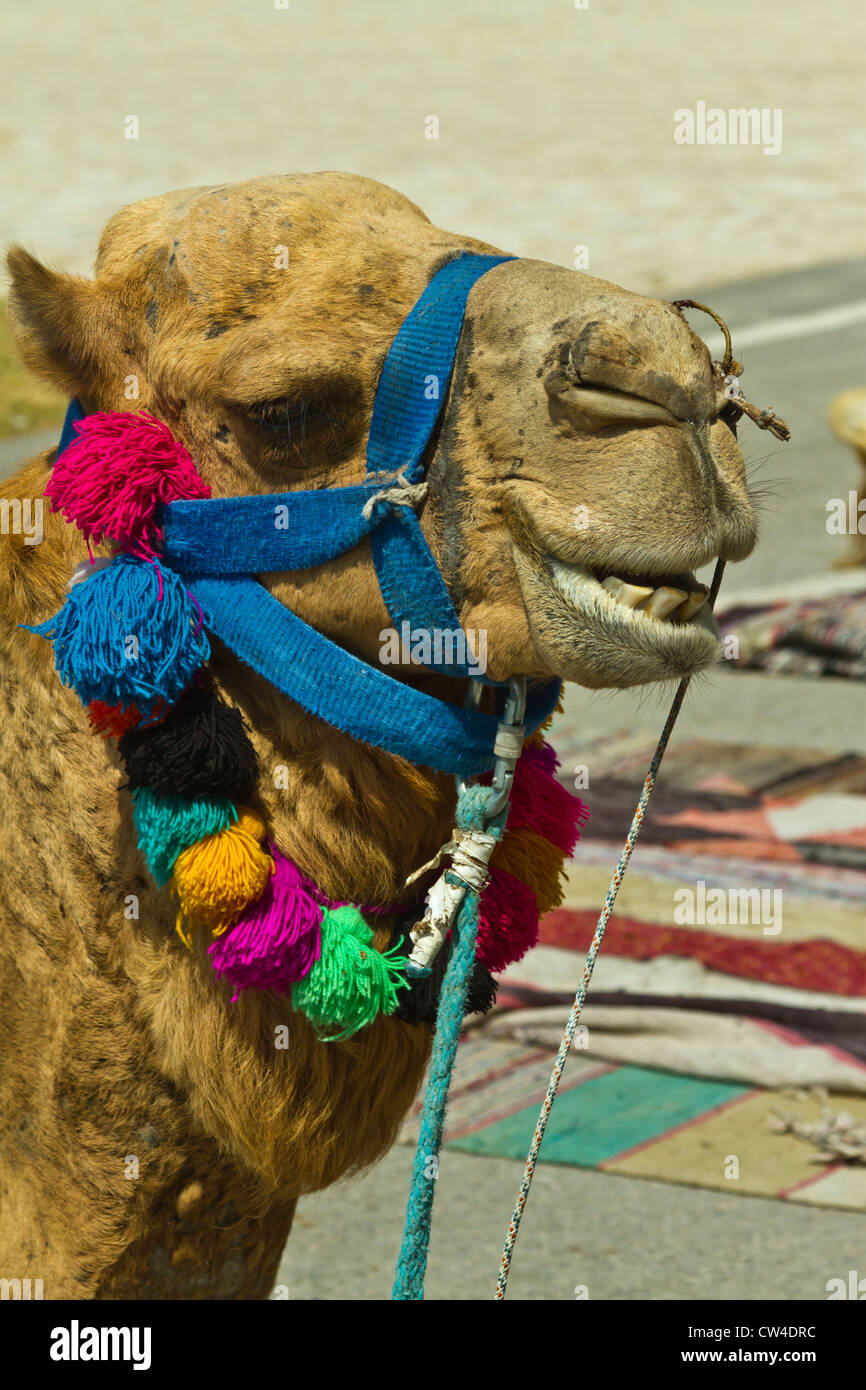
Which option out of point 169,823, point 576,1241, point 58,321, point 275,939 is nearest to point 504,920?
point 275,939

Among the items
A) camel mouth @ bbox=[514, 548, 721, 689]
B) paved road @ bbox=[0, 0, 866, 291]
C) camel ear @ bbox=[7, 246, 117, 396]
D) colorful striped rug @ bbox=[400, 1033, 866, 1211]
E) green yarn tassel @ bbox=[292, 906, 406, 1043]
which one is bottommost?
colorful striped rug @ bbox=[400, 1033, 866, 1211]

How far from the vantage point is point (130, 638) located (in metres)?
2.13

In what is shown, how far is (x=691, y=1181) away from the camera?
4387 millimetres

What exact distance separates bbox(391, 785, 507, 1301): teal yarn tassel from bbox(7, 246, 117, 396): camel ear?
0.75 meters

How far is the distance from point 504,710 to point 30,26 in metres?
30.7

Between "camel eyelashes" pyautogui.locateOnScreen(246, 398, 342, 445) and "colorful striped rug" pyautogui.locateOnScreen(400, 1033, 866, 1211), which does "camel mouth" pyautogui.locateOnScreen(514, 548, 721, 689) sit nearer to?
"camel eyelashes" pyautogui.locateOnScreen(246, 398, 342, 445)

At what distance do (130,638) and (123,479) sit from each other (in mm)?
200

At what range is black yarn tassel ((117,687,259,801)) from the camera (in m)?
2.18

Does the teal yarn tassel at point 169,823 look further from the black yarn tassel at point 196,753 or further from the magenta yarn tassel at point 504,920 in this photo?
the magenta yarn tassel at point 504,920

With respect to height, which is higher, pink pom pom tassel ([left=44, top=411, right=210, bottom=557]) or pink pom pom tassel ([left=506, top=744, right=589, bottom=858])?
pink pom pom tassel ([left=44, top=411, right=210, bottom=557])

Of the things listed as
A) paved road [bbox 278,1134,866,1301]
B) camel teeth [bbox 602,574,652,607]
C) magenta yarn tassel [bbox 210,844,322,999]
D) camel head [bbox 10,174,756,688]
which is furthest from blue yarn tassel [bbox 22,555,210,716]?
paved road [bbox 278,1134,866,1301]

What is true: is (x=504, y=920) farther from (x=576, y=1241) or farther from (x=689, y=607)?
(x=576, y=1241)

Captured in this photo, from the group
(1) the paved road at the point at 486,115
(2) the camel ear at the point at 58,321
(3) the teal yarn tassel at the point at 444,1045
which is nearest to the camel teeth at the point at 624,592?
(3) the teal yarn tassel at the point at 444,1045
